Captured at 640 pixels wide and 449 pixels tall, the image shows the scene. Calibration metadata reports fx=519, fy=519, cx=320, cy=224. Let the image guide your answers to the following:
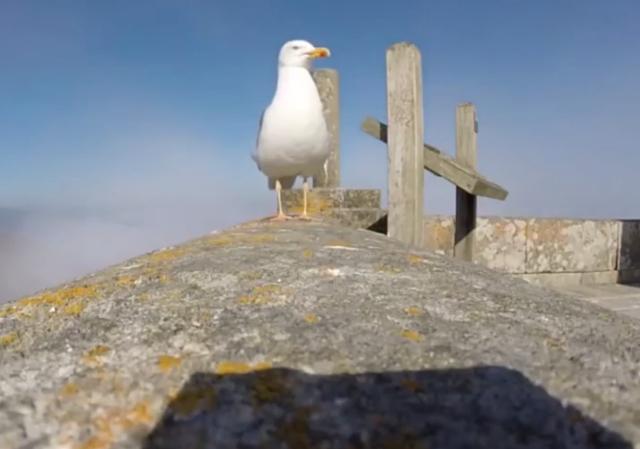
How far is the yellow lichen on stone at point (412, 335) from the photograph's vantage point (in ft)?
3.21

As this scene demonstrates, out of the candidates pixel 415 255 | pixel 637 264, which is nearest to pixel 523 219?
pixel 637 264

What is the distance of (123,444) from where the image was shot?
0.70 meters

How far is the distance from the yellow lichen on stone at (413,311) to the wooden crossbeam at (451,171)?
3.49 metres

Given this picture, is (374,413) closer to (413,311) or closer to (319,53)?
(413,311)

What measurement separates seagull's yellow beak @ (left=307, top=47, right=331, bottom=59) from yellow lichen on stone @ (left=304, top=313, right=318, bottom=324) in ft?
10.8

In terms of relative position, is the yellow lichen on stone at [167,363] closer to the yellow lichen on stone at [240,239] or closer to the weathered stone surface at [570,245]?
the yellow lichen on stone at [240,239]

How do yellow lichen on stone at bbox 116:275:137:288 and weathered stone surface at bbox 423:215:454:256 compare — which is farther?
weathered stone surface at bbox 423:215:454:256

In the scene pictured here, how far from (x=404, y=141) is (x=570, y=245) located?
4126 mm

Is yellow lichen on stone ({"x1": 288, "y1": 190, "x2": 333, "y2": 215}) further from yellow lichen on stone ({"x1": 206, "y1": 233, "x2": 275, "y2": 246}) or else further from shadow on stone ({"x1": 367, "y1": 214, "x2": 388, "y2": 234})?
yellow lichen on stone ({"x1": 206, "y1": 233, "x2": 275, "y2": 246})

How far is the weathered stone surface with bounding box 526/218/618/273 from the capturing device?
6801 mm

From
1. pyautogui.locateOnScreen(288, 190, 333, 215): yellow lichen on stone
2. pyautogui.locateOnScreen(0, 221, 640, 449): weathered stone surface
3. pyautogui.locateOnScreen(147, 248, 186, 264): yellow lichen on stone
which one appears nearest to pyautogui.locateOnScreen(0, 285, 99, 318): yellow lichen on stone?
pyautogui.locateOnScreen(0, 221, 640, 449): weathered stone surface

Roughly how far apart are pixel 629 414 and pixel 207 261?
3.83 ft

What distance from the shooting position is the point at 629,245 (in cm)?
755

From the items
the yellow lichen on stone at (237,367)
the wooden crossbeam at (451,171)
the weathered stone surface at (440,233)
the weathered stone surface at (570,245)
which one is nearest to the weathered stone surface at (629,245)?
the weathered stone surface at (570,245)
